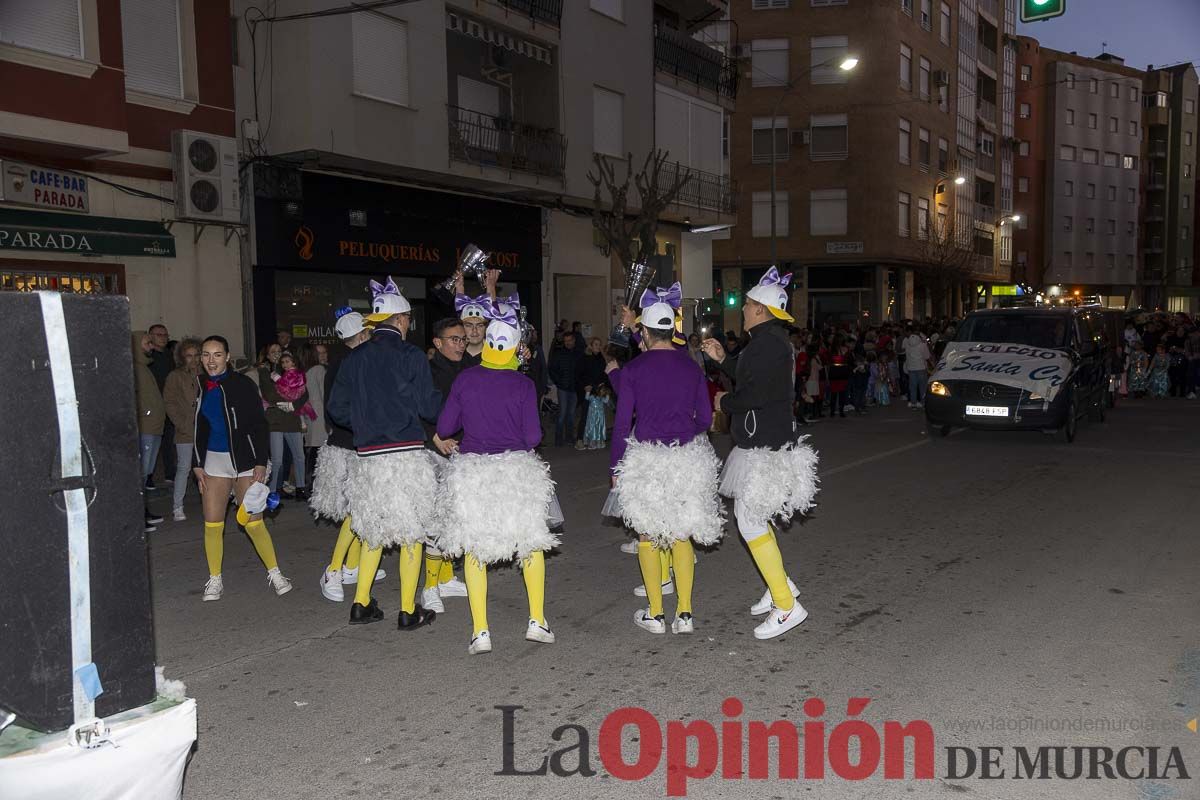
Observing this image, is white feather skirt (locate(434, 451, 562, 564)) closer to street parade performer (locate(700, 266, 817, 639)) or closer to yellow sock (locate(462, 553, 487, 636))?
yellow sock (locate(462, 553, 487, 636))

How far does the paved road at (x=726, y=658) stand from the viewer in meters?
4.07

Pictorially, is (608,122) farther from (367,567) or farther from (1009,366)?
(367,567)

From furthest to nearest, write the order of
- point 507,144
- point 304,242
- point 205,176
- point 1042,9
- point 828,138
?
point 828,138 → point 507,144 → point 304,242 → point 205,176 → point 1042,9

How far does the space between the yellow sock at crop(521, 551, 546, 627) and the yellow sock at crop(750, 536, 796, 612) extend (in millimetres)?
1265

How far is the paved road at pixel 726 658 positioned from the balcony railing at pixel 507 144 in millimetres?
11767

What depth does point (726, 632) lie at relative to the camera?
19.3 ft

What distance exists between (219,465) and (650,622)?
3.13m

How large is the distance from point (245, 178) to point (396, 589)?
35.5ft

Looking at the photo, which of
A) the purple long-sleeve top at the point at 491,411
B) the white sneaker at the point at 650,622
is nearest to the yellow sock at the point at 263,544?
the purple long-sleeve top at the point at 491,411

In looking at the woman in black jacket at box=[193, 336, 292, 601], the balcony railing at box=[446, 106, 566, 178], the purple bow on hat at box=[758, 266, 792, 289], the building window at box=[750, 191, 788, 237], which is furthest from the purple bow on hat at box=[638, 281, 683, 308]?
the building window at box=[750, 191, 788, 237]

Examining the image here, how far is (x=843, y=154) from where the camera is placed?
4016cm

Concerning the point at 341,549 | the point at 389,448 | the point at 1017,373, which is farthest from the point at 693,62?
the point at 389,448

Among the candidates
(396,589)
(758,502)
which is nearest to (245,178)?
(396,589)

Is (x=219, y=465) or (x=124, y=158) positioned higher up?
(x=124, y=158)
